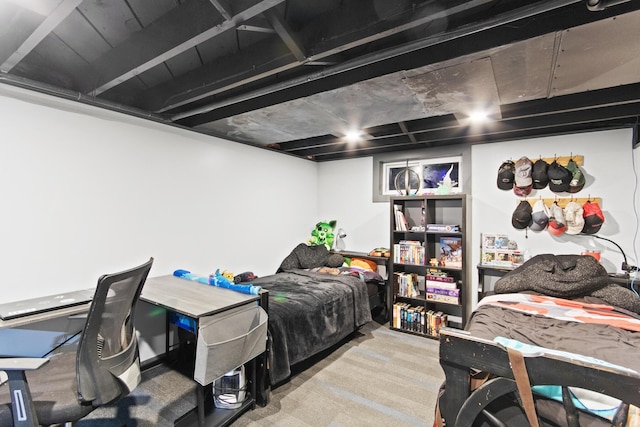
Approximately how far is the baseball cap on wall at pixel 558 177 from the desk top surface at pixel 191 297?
10.7ft

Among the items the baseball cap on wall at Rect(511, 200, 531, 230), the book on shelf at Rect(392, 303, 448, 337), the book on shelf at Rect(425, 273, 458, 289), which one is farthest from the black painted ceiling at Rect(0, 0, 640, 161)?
the book on shelf at Rect(392, 303, 448, 337)

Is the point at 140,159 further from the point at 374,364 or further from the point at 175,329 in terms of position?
the point at 374,364

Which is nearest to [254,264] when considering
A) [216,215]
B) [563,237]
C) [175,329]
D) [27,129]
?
[216,215]

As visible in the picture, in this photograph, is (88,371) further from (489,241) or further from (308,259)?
(489,241)

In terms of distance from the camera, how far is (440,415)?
1.26 metres

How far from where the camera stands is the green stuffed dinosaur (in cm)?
446

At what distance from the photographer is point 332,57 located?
1802 millimetres

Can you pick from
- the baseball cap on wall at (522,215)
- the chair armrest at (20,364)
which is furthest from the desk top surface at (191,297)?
the baseball cap on wall at (522,215)

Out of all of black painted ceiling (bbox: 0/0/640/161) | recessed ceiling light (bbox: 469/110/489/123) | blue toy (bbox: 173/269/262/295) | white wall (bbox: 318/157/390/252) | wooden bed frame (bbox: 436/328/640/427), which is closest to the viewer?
wooden bed frame (bbox: 436/328/640/427)

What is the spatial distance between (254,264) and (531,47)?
11.1 ft

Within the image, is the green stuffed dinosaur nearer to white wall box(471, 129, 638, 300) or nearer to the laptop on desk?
white wall box(471, 129, 638, 300)

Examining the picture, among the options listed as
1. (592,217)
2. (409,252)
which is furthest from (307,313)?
(592,217)

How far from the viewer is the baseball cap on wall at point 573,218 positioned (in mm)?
2877

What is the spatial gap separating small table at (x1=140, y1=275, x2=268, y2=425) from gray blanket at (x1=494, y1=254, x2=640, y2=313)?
2.41m
